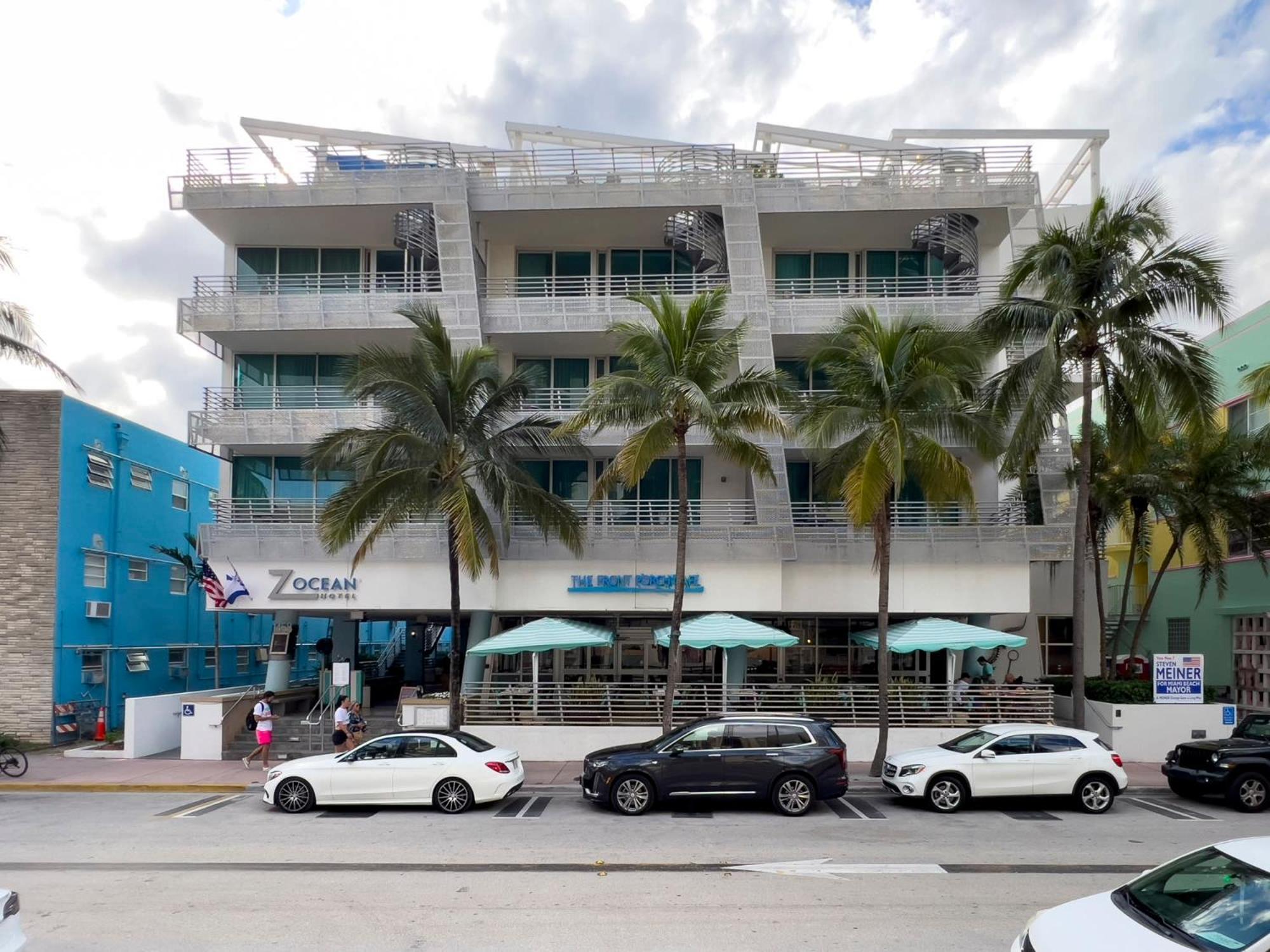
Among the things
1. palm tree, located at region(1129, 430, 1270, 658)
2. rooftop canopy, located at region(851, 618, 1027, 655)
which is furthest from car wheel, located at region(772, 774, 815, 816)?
palm tree, located at region(1129, 430, 1270, 658)

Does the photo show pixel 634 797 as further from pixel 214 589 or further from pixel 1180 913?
pixel 214 589

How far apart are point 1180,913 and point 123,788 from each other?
1876 centimetres

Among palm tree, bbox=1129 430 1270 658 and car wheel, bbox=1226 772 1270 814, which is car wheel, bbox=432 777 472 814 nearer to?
car wheel, bbox=1226 772 1270 814

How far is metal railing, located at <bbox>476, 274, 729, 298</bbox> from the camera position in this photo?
26.8 meters

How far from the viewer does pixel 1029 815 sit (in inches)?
634

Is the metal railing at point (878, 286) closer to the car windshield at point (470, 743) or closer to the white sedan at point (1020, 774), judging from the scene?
the white sedan at point (1020, 774)

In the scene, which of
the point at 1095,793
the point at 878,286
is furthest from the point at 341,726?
the point at 878,286

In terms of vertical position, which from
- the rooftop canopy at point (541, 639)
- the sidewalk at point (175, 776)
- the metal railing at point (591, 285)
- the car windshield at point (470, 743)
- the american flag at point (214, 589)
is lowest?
the sidewalk at point (175, 776)

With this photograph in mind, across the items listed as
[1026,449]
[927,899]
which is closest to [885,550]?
[1026,449]

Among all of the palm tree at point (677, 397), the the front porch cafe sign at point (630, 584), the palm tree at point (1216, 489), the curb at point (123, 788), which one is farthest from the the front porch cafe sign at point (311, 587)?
the palm tree at point (1216, 489)

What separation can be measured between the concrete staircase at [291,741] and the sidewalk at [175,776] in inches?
30.0

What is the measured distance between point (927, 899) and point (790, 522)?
568 inches

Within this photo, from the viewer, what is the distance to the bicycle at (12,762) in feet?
66.7

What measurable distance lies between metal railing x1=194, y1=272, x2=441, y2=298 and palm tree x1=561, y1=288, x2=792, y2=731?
841 cm
